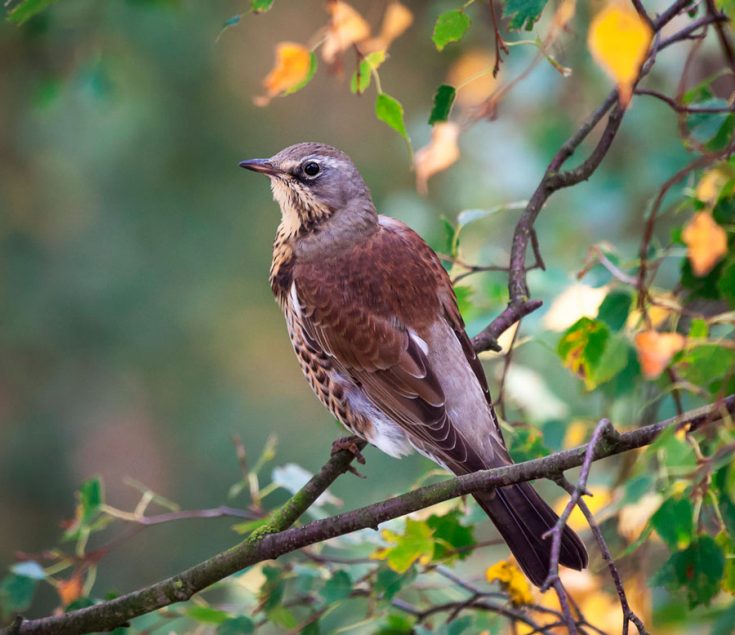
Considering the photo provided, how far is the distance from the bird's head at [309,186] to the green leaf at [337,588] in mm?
1182

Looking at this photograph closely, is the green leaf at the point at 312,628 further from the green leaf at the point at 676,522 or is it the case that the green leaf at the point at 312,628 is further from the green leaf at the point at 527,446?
the green leaf at the point at 676,522

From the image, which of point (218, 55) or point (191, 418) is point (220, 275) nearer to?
point (191, 418)

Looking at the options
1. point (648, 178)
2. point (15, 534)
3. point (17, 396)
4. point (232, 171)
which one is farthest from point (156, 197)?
point (648, 178)

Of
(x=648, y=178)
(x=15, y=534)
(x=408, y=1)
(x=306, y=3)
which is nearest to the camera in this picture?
(x=648, y=178)

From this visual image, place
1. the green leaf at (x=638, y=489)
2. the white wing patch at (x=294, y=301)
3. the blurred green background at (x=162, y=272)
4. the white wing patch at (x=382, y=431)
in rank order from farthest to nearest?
the blurred green background at (x=162, y=272) < the white wing patch at (x=294, y=301) < the white wing patch at (x=382, y=431) < the green leaf at (x=638, y=489)

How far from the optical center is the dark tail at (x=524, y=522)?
2.71 metres

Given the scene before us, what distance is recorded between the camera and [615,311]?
273cm

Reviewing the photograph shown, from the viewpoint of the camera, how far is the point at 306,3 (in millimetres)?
8984

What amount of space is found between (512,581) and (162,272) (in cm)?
583

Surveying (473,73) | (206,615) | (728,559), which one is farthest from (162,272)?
(728,559)

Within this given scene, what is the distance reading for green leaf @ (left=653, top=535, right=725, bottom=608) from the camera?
7.31 ft

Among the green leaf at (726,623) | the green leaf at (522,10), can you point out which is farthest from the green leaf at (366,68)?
the green leaf at (726,623)

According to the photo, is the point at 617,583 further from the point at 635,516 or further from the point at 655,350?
the point at 635,516

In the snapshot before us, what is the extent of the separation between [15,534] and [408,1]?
4773mm
